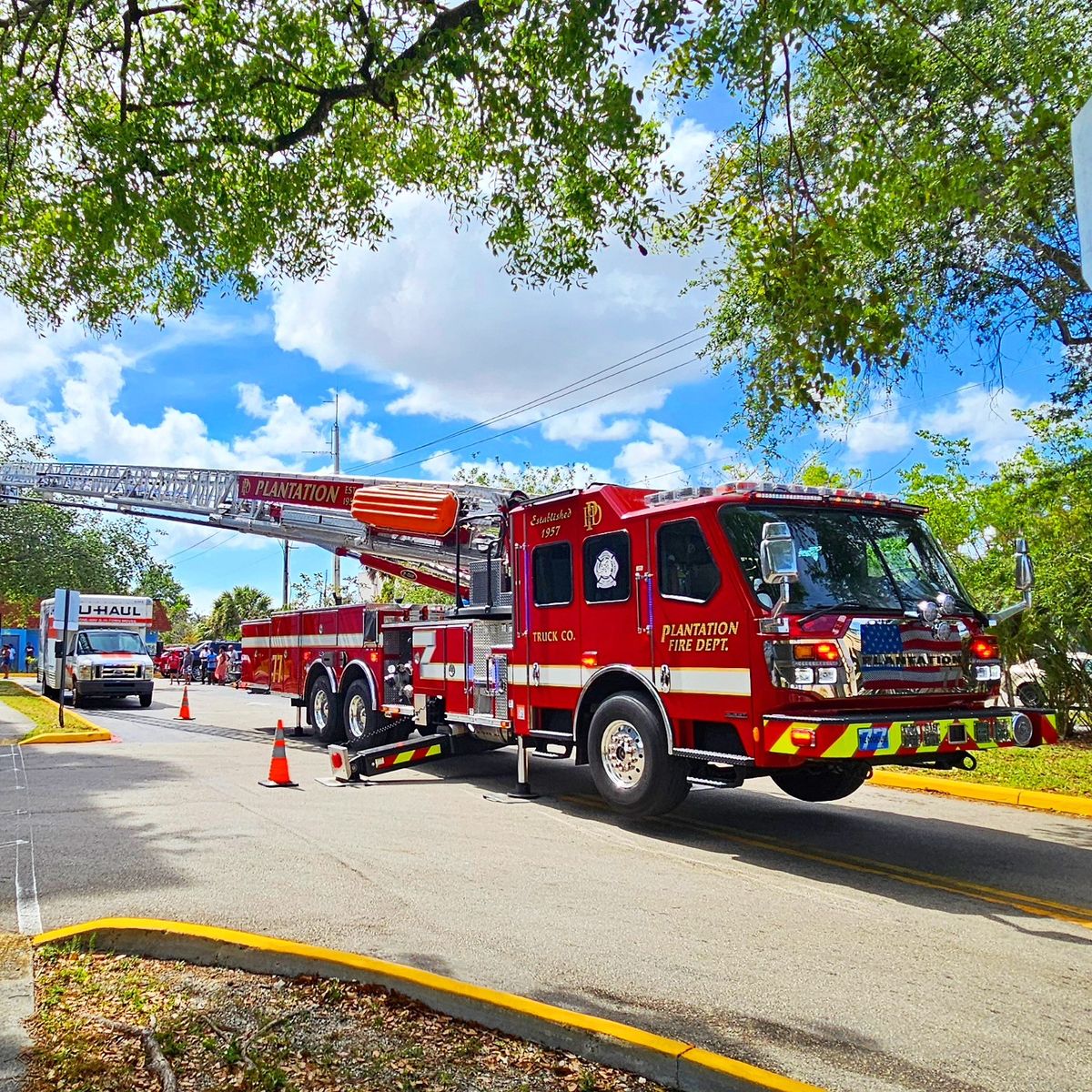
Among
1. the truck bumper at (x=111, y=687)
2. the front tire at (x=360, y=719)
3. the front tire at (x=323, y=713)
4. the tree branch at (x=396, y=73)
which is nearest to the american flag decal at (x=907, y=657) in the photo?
the tree branch at (x=396, y=73)

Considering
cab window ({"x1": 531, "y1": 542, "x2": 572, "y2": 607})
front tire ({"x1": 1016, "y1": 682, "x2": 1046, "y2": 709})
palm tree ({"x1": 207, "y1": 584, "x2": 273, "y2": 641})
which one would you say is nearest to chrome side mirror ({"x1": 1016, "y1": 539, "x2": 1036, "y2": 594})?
cab window ({"x1": 531, "y1": 542, "x2": 572, "y2": 607})

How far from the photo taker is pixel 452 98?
21.8 ft

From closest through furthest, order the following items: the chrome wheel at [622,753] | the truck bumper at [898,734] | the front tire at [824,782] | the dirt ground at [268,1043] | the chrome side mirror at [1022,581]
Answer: the dirt ground at [268,1043], the truck bumper at [898,734], the chrome side mirror at [1022,581], the chrome wheel at [622,753], the front tire at [824,782]

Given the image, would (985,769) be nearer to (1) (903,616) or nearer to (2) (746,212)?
(1) (903,616)

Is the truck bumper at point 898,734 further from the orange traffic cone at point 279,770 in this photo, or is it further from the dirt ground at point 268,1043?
the orange traffic cone at point 279,770

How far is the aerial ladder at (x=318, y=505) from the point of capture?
40.9 ft

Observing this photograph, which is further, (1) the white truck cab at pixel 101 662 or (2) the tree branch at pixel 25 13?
(1) the white truck cab at pixel 101 662

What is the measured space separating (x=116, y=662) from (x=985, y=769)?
20.3m

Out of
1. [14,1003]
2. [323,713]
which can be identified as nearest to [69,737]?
[323,713]

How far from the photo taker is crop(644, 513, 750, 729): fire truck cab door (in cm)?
729

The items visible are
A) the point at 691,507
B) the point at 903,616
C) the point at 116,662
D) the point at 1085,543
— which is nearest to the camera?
the point at 903,616

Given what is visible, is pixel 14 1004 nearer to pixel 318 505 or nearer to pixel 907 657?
pixel 907 657

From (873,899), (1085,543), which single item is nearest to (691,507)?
(873,899)

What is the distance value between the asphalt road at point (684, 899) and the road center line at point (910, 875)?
0.08 feet
